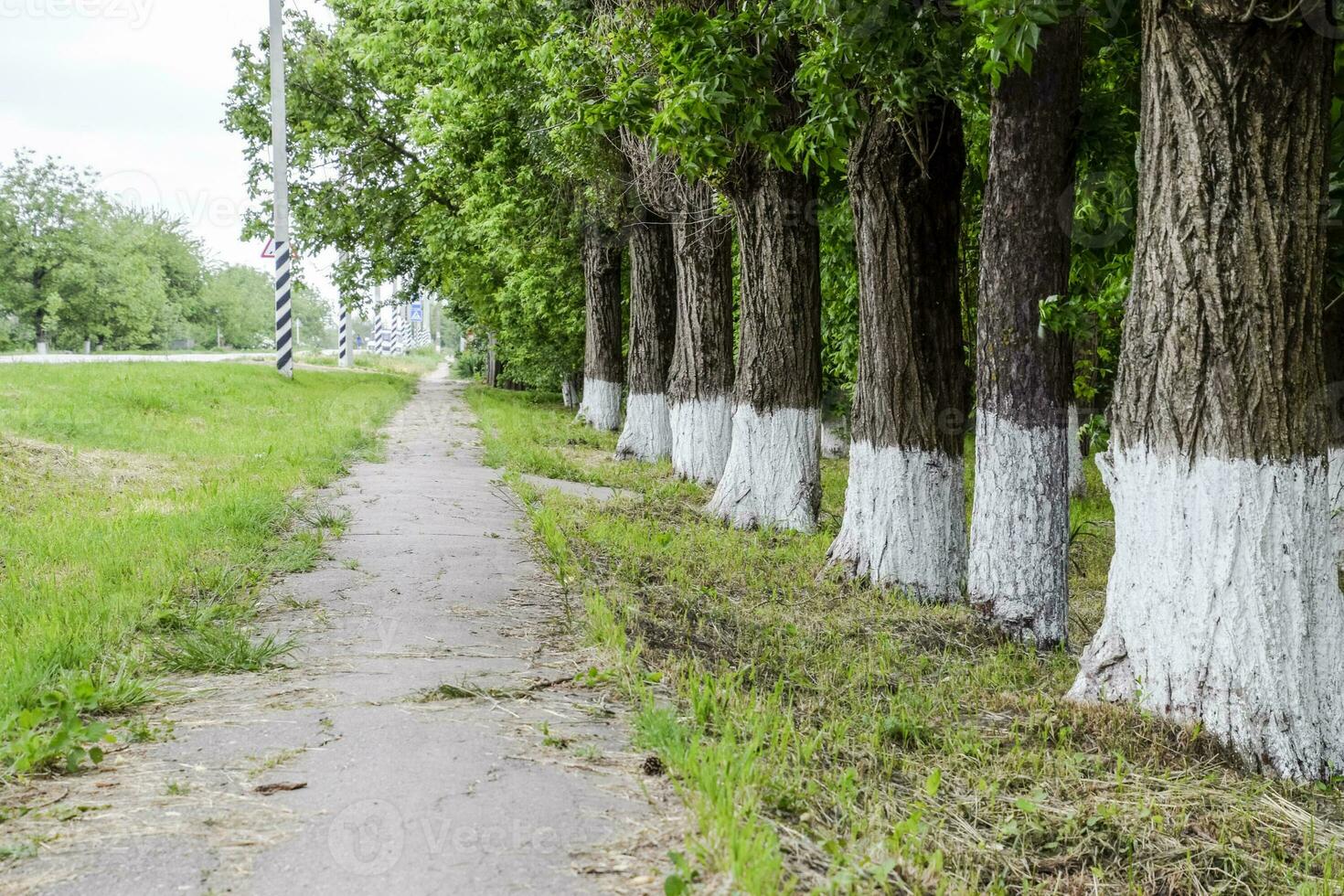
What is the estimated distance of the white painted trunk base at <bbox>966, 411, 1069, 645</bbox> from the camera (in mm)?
6879

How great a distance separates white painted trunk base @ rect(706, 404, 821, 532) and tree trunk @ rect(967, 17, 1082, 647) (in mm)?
3255

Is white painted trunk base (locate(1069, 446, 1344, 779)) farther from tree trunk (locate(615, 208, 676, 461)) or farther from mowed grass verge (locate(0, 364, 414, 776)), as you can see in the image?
tree trunk (locate(615, 208, 676, 461))

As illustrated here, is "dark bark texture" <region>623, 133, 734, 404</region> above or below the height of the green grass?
above

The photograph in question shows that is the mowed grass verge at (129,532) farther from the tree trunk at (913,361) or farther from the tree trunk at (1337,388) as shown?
the tree trunk at (1337,388)

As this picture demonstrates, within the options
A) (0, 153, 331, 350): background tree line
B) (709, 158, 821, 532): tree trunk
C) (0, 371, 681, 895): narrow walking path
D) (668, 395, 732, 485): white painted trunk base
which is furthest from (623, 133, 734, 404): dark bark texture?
(0, 153, 331, 350): background tree line

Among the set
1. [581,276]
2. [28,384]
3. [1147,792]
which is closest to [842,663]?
[1147,792]

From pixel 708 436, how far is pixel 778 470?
10.3ft

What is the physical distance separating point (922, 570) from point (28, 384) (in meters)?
13.8

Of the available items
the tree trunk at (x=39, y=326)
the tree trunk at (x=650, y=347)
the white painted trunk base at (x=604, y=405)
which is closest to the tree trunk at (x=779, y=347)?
the tree trunk at (x=650, y=347)

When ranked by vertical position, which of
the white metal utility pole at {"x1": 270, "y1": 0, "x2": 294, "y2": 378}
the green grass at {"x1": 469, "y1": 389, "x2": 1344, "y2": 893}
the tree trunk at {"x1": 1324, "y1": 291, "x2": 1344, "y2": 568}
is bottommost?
the green grass at {"x1": 469, "y1": 389, "x2": 1344, "y2": 893}

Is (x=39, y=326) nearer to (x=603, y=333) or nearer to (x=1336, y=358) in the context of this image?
(x=603, y=333)

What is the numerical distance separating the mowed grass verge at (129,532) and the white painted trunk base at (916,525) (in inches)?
160

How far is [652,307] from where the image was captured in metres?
17.1

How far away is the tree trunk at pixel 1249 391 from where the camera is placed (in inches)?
178
